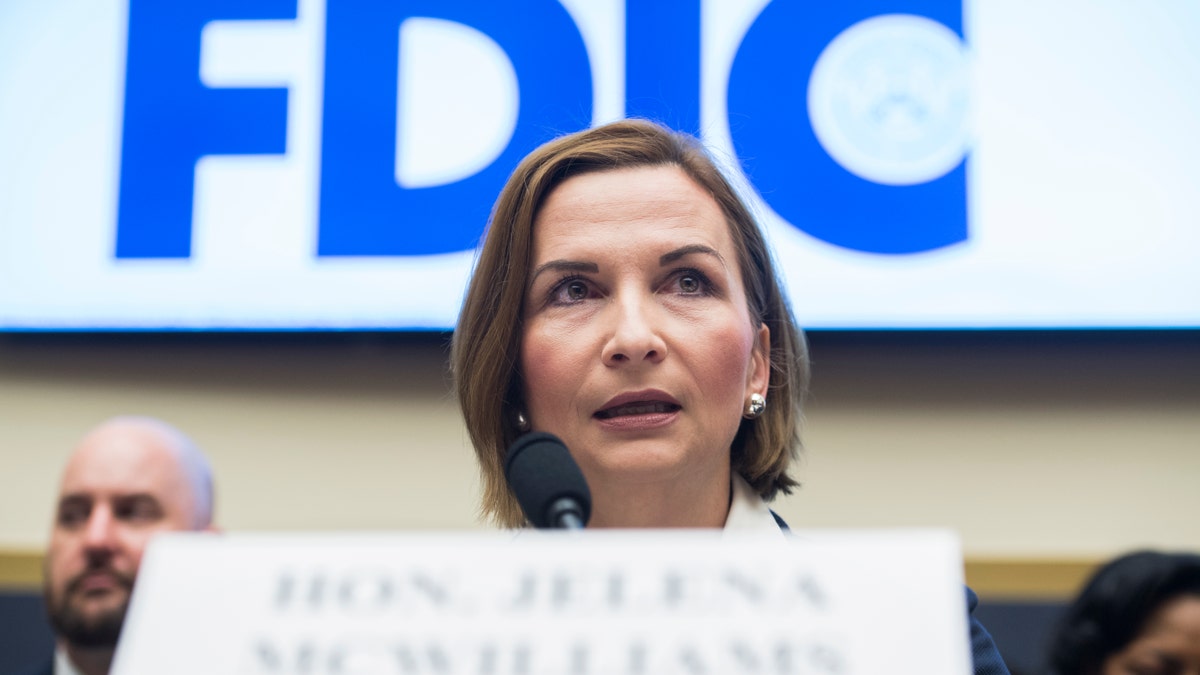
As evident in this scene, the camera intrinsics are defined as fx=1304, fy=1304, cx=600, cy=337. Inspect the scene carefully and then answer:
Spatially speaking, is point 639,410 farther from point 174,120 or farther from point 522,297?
point 174,120

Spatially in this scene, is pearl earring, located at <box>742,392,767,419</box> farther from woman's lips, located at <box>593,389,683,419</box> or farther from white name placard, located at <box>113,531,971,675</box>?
white name placard, located at <box>113,531,971,675</box>

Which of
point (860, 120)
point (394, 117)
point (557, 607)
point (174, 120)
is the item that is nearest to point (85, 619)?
point (174, 120)

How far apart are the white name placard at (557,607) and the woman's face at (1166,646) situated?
2046 mm

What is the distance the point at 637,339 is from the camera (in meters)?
1.47

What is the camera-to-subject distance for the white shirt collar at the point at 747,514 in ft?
5.35

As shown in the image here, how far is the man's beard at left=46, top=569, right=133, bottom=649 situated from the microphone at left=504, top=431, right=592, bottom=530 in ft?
7.05

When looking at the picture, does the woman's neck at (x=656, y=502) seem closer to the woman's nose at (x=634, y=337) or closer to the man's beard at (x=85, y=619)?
the woman's nose at (x=634, y=337)

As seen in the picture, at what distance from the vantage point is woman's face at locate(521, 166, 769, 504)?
150 centimetres

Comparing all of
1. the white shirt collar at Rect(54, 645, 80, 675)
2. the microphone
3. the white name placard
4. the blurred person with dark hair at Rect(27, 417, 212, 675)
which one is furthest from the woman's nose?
the white shirt collar at Rect(54, 645, 80, 675)

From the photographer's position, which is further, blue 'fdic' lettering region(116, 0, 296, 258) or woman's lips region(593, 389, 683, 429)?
blue 'fdic' lettering region(116, 0, 296, 258)

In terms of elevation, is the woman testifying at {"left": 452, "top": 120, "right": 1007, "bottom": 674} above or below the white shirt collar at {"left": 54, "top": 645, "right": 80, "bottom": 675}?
above

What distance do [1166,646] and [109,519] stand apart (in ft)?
7.59

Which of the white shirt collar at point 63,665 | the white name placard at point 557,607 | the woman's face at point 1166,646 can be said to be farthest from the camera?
the white shirt collar at point 63,665

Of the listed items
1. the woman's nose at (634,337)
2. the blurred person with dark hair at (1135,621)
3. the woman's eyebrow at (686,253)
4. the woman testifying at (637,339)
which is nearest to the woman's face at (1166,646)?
the blurred person with dark hair at (1135,621)
